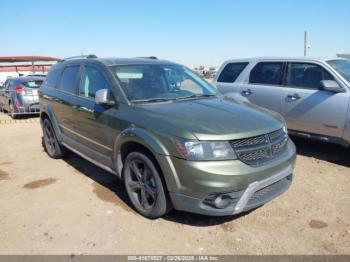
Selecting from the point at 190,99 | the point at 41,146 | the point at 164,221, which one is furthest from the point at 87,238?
the point at 41,146

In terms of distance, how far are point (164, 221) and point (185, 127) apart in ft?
3.91

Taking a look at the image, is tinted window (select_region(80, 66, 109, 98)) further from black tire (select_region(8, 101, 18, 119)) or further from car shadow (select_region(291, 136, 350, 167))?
black tire (select_region(8, 101, 18, 119))

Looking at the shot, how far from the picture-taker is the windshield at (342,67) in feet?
19.3

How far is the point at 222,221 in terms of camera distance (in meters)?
3.90

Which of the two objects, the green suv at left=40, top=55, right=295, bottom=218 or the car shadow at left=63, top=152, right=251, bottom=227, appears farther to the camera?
the car shadow at left=63, top=152, right=251, bottom=227

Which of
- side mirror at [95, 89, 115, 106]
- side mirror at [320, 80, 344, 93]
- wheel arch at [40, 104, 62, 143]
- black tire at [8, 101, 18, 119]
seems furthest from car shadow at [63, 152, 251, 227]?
black tire at [8, 101, 18, 119]

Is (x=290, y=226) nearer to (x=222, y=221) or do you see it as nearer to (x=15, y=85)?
(x=222, y=221)

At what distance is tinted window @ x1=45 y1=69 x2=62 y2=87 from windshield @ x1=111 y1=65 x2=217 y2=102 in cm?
205

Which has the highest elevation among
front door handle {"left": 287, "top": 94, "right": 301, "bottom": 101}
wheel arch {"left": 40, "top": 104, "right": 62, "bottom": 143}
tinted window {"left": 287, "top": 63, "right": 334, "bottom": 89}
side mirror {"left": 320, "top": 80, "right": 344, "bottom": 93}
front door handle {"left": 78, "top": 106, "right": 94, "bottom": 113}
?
tinted window {"left": 287, "top": 63, "right": 334, "bottom": 89}

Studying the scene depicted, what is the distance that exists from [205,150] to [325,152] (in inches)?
160

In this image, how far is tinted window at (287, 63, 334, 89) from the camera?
237 inches

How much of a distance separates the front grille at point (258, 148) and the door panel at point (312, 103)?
238 centimetres

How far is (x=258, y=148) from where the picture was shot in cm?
351

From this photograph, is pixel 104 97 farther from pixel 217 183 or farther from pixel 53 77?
pixel 53 77
